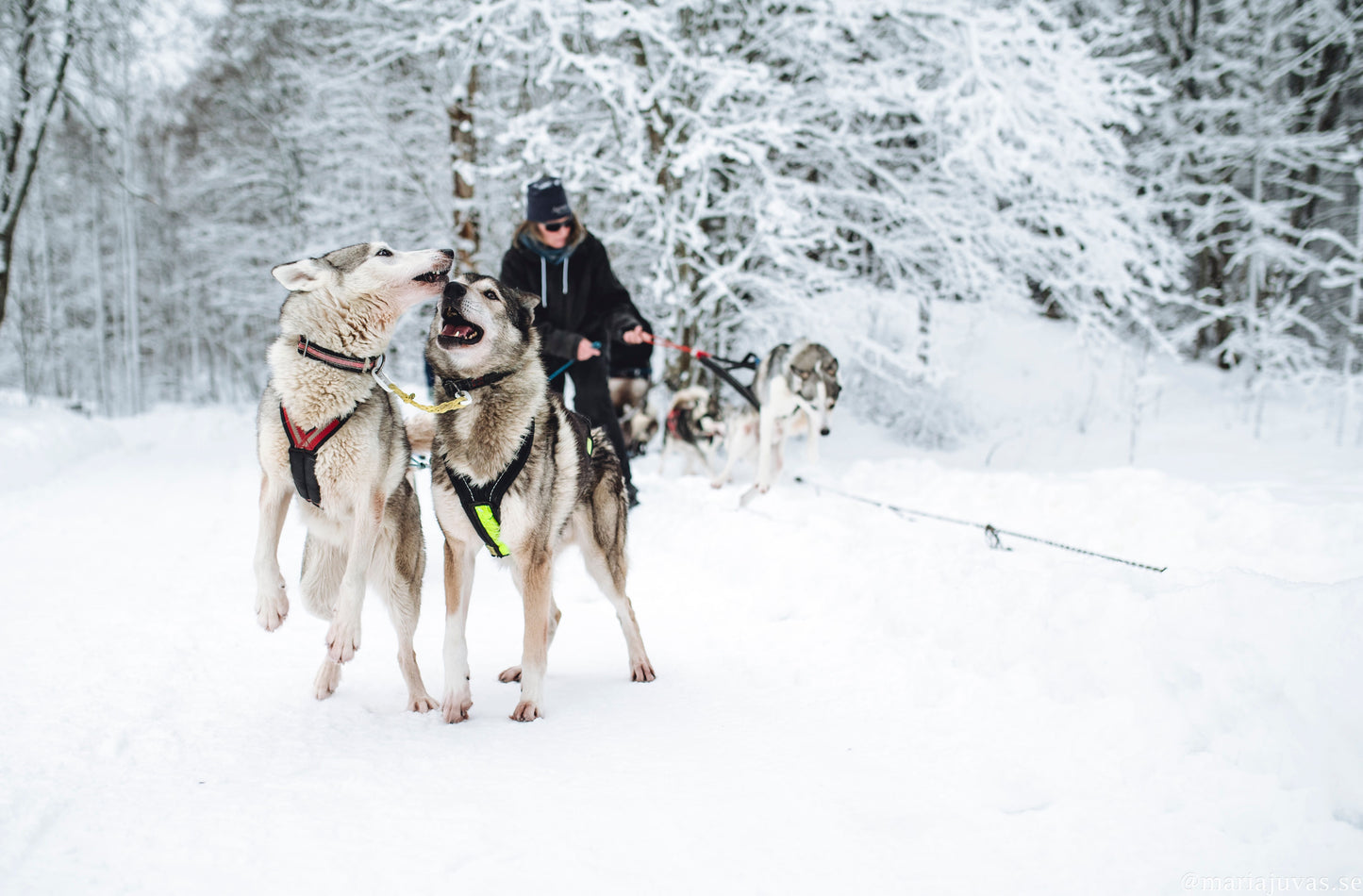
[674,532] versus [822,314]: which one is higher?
[822,314]

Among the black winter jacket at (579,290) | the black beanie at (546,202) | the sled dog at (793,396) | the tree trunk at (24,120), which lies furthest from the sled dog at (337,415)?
the tree trunk at (24,120)

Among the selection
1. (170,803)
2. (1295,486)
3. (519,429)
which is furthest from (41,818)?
(1295,486)

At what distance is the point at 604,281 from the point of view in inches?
195

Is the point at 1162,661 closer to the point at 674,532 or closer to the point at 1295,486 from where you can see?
the point at 674,532

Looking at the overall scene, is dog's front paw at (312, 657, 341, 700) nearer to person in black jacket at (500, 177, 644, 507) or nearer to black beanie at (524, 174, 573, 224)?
person in black jacket at (500, 177, 644, 507)

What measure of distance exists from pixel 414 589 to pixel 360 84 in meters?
13.0

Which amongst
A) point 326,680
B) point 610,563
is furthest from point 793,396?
point 326,680

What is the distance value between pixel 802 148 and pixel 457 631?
9.31 m

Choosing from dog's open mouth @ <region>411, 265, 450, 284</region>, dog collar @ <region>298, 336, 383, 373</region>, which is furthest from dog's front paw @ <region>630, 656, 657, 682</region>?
dog's open mouth @ <region>411, 265, 450, 284</region>

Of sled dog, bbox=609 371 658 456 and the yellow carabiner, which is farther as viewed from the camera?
sled dog, bbox=609 371 658 456

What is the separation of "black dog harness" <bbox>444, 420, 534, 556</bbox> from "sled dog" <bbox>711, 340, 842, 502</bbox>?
4122 mm

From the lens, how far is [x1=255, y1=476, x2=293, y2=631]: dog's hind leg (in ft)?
7.63

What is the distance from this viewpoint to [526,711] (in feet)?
8.34

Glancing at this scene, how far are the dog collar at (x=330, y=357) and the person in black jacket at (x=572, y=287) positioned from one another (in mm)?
1833
